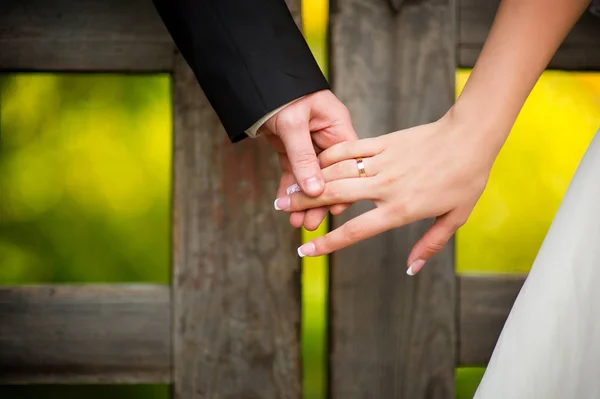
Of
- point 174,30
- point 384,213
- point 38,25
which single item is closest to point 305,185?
point 384,213

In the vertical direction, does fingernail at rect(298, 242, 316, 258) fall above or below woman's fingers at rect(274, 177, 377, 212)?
below

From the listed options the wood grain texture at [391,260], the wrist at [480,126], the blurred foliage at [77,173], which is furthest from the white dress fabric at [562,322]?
the blurred foliage at [77,173]

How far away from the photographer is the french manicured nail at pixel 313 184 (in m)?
0.75

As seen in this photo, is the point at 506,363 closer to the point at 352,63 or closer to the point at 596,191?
the point at 596,191

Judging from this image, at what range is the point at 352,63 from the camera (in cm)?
97

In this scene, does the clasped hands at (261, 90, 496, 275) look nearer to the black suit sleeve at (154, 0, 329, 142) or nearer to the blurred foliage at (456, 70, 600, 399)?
the black suit sleeve at (154, 0, 329, 142)

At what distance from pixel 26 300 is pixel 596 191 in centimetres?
86

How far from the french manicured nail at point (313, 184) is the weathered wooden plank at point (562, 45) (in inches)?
15.7

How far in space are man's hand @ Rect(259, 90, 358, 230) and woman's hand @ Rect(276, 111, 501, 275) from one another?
0.02 metres

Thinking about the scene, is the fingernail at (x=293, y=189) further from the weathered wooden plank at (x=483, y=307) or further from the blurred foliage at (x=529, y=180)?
the blurred foliage at (x=529, y=180)

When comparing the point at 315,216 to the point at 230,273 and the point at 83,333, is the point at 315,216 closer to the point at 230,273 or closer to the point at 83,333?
the point at 230,273

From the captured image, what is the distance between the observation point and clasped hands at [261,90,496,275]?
73cm

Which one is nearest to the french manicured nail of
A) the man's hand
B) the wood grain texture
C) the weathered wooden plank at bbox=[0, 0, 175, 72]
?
the man's hand

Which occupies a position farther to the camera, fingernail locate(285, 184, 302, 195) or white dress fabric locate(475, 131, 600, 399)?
fingernail locate(285, 184, 302, 195)
